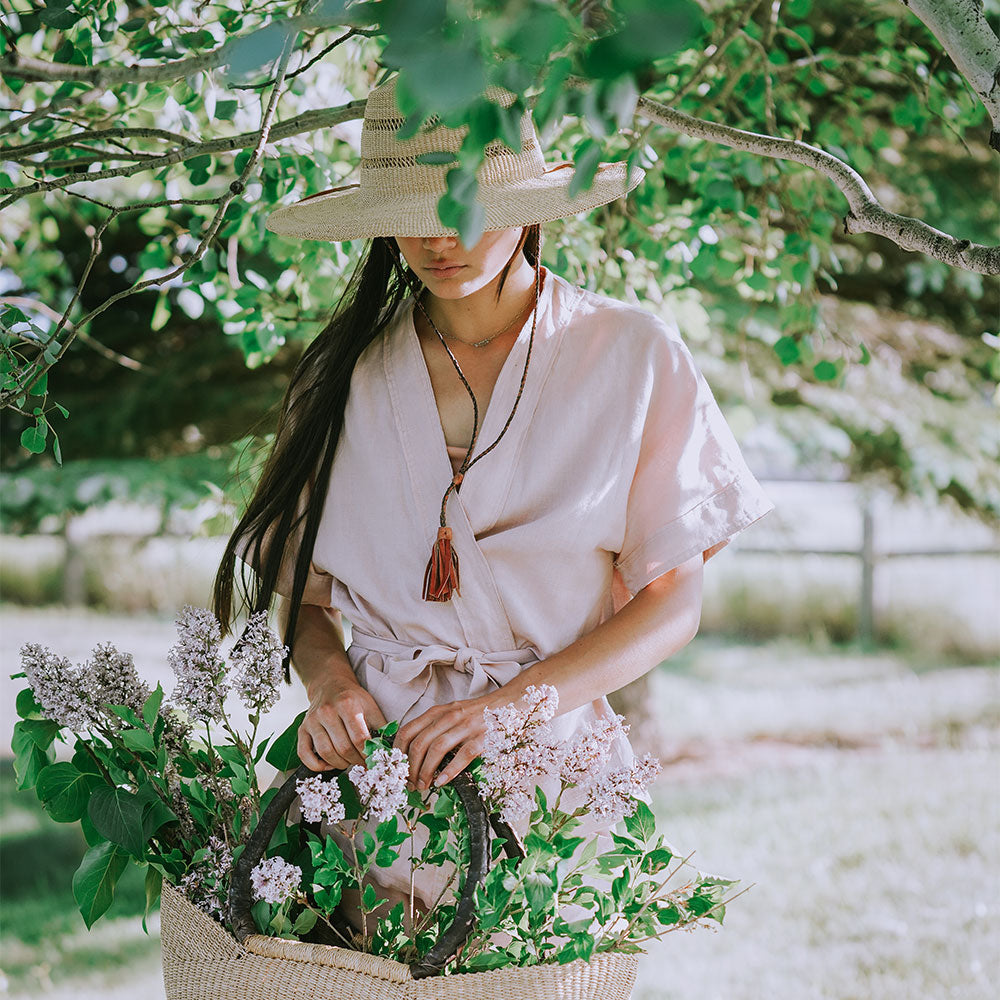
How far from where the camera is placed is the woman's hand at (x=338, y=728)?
4.62ft

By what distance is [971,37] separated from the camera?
1.35 meters

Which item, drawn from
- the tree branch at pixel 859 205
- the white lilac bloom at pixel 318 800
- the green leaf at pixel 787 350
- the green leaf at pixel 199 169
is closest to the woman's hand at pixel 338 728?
the white lilac bloom at pixel 318 800

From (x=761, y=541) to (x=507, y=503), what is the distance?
26.5 feet

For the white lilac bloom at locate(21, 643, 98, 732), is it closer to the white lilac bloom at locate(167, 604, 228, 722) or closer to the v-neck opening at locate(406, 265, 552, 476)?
the white lilac bloom at locate(167, 604, 228, 722)

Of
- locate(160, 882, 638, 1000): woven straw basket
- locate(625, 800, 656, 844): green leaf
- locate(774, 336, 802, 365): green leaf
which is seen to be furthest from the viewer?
locate(774, 336, 802, 365): green leaf

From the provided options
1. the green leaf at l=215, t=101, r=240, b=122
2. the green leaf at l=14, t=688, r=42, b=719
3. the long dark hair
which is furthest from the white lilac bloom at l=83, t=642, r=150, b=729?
the green leaf at l=215, t=101, r=240, b=122

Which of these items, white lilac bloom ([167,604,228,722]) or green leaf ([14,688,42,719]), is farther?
green leaf ([14,688,42,719])

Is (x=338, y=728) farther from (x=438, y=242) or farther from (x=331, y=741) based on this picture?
(x=438, y=242)

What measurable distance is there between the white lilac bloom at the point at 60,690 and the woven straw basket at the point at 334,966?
270 millimetres

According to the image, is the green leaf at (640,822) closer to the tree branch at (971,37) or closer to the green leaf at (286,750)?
the green leaf at (286,750)

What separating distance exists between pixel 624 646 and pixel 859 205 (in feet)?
2.09

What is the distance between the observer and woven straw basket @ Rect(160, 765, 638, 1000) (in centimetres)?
120

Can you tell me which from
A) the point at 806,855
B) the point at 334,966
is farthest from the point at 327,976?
the point at 806,855

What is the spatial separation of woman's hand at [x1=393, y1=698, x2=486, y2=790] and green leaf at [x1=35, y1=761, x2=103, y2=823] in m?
0.41
